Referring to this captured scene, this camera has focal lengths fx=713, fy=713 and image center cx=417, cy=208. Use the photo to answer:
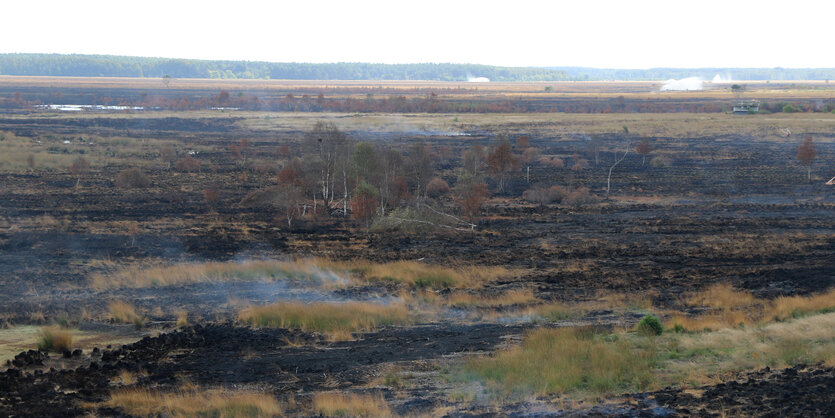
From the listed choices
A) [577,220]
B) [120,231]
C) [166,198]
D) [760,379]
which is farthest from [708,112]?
[760,379]

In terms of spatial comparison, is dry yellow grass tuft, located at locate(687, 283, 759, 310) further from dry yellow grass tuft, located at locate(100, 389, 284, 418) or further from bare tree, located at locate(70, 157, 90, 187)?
bare tree, located at locate(70, 157, 90, 187)

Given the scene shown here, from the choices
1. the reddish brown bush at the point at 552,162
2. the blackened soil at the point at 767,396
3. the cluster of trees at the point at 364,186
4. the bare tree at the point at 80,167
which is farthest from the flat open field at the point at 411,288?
the reddish brown bush at the point at 552,162

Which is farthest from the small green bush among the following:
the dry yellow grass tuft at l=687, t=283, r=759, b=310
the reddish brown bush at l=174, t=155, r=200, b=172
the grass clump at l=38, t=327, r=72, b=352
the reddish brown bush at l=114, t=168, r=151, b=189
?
the reddish brown bush at l=174, t=155, r=200, b=172

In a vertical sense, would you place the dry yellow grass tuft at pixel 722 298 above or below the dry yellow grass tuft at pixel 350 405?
below

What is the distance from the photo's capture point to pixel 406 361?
513 inches

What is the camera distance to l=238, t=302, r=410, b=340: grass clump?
15.6 m

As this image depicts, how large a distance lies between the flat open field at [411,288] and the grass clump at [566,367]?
5 cm

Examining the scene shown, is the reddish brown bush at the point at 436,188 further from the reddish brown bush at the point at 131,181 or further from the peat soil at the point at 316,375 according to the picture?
the peat soil at the point at 316,375

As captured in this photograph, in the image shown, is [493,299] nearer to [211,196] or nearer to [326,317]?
[326,317]

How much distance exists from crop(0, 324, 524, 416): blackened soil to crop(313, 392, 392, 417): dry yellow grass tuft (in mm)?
726

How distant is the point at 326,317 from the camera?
15.9m

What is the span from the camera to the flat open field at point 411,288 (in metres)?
11.2

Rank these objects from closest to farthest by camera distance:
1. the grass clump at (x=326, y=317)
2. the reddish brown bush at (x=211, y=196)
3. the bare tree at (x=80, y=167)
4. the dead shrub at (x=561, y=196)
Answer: the grass clump at (x=326, y=317) → the reddish brown bush at (x=211, y=196) → the dead shrub at (x=561, y=196) → the bare tree at (x=80, y=167)

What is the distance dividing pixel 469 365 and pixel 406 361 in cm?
130
